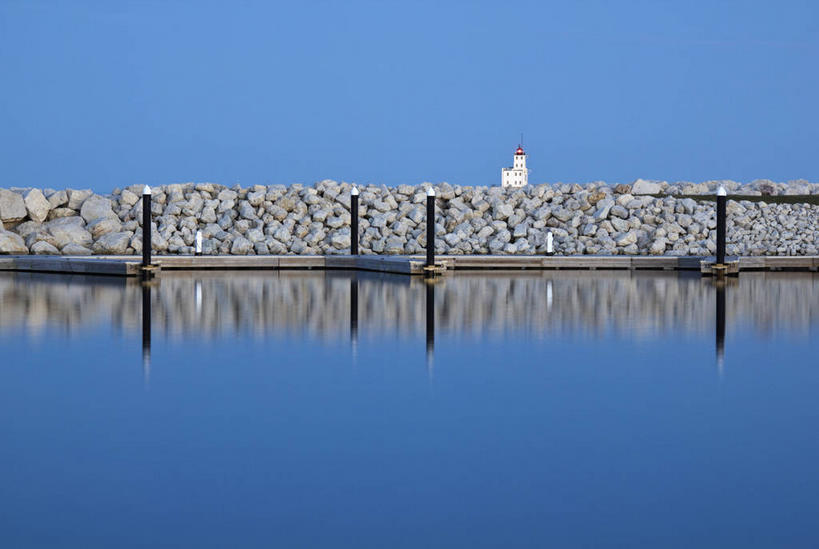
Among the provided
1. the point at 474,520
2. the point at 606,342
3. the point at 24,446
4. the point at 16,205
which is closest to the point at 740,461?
the point at 474,520

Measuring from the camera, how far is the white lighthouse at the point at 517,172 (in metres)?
95.9

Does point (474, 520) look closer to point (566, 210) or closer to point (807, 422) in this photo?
point (807, 422)

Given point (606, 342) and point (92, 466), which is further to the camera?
point (606, 342)

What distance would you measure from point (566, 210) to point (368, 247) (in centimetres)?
553

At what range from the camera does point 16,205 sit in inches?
1144

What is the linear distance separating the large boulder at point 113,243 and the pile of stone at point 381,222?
3 centimetres

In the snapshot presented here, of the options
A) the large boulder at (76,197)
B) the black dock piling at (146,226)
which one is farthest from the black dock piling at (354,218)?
the large boulder at (76,197)

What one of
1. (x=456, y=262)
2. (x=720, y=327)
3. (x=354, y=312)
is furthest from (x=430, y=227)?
(x=720, y=327)

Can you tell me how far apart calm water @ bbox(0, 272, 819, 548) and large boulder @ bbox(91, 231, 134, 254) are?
47.2 feet

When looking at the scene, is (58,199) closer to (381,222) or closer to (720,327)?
(381,222)

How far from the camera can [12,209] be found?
29000 millimetres

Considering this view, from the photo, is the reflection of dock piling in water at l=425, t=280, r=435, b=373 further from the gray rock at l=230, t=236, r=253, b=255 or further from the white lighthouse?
the white lighthouse

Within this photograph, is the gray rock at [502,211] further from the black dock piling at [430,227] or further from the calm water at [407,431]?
the calm water at [407,431]

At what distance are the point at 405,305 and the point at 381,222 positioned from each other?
14565 mm
